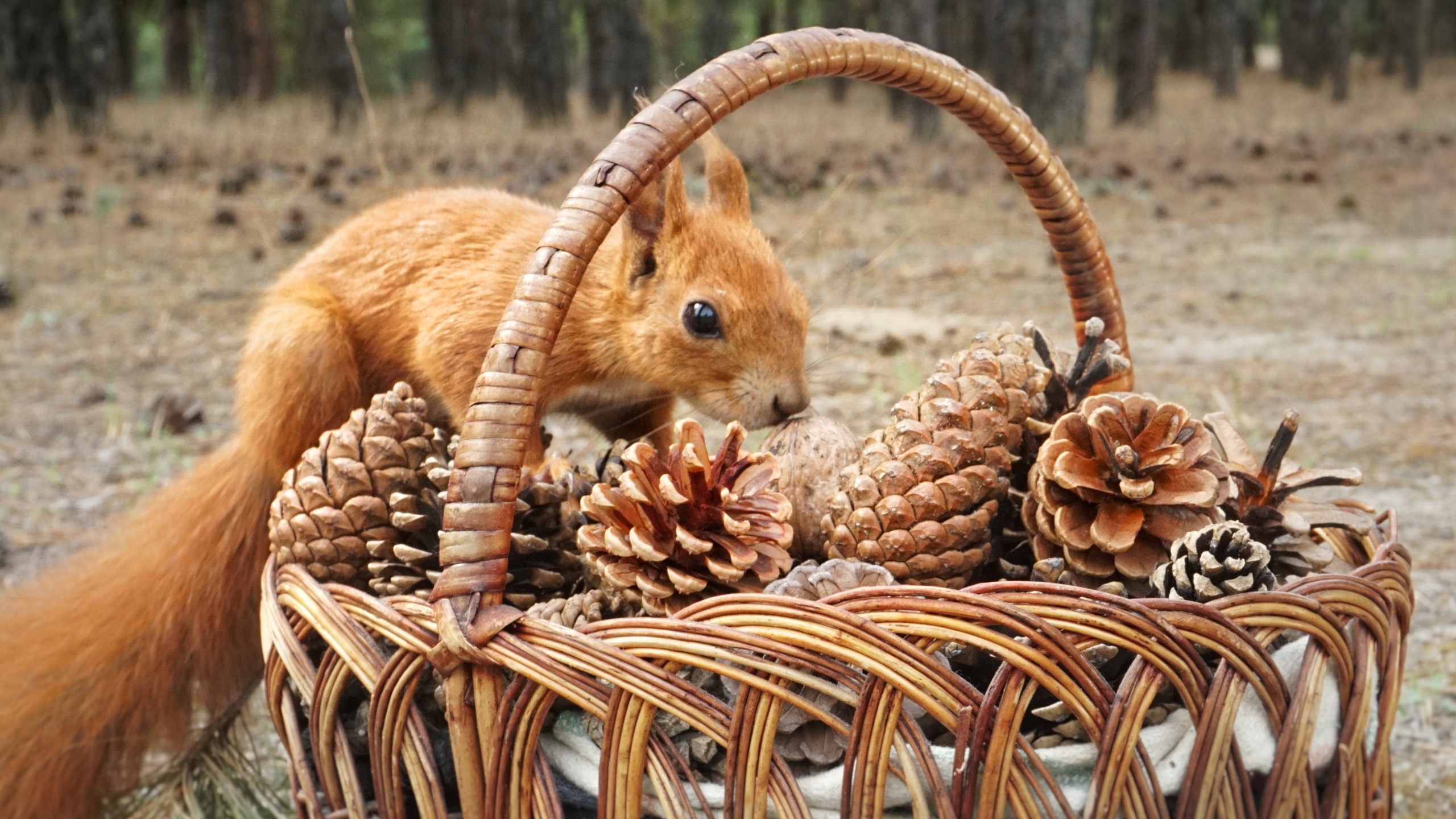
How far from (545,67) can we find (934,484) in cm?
1012

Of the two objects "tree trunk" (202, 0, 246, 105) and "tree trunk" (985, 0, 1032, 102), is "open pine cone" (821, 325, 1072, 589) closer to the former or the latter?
"tree trunk" (985, 0, 1032, 102)

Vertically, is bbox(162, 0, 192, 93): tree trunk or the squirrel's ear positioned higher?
bbox(162, 0, 192, 93): tree trunk

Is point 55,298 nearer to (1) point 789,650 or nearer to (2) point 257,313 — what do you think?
(2) point 257,313

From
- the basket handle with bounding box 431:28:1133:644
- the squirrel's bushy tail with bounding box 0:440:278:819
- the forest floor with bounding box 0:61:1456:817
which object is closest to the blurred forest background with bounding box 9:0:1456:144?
the basket handle with bounding box 431:28:1133:644

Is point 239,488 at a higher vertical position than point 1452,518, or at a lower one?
higher

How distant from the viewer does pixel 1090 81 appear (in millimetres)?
18781

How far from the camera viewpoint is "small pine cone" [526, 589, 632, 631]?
995 mm

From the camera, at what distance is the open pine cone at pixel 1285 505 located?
1.01 m

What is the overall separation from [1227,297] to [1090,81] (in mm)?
15970

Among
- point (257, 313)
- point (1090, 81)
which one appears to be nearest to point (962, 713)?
point (257, 313)

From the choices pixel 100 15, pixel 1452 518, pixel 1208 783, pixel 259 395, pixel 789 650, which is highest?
pixel 100 15

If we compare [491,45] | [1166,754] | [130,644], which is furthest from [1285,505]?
[491,45]

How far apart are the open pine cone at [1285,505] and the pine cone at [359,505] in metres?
0.73

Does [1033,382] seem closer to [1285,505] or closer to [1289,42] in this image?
[1285,505]
